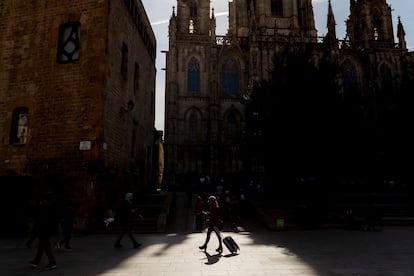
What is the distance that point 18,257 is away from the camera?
337 inches

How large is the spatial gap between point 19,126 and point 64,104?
2762mm

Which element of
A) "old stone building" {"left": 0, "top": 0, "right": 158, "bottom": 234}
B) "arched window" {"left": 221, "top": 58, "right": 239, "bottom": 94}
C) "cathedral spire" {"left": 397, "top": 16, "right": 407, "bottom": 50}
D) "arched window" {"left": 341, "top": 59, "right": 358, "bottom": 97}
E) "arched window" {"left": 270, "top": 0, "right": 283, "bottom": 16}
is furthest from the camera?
"arched window" {"left": 270, "top": 0, "right": 283, "bottom": 16}

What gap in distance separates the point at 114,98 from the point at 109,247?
26.3ft

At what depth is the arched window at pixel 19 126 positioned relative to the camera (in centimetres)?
1505

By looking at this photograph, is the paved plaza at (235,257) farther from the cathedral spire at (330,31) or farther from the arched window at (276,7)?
the arched window at (276,7)

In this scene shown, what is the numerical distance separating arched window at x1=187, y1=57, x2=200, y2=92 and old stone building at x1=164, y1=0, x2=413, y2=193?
0.12 m

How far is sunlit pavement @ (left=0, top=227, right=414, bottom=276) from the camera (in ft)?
22.2

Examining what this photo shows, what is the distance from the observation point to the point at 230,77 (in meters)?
41.8

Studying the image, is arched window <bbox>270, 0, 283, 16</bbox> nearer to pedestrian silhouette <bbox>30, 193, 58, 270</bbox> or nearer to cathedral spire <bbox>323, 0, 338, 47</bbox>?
cathedral spire <bbox>323, 0, 338, 47</bbox>

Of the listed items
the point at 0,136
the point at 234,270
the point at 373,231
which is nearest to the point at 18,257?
the point at 234,270

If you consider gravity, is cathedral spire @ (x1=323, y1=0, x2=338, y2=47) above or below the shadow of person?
above

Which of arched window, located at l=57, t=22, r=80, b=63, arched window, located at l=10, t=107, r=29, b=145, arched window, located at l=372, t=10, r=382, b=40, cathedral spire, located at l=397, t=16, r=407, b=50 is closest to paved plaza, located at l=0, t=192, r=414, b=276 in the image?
arched window, located at l=10, t=107, r=29, b=145

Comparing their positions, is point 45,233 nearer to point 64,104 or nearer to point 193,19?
point 64,104

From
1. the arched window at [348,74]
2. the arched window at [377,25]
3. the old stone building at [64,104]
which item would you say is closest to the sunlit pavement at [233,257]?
the old stone building at [64,104]
